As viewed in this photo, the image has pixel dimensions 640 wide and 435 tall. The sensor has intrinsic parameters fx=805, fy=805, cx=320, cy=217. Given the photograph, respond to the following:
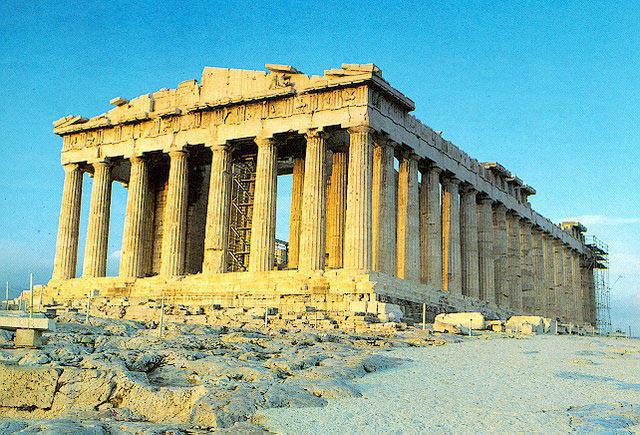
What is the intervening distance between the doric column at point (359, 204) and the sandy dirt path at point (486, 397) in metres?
11.1

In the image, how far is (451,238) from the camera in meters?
42.4

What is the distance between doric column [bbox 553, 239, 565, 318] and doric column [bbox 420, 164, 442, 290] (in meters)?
20.5

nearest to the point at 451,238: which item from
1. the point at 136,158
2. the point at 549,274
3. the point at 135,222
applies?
the point at 135,222

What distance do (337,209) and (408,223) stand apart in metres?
3.57

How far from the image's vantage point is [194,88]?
40406 mm

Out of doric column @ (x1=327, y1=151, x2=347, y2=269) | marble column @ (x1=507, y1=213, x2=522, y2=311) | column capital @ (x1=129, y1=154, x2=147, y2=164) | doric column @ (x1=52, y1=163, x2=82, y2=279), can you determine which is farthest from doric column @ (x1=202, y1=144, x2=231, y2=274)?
marble column @ (x1=507, y1=213, x2=522, y2=311)

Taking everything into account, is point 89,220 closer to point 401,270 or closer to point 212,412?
point 401,270

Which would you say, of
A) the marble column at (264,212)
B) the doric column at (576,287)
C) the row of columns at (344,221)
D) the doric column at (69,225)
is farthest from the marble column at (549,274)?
the doric column at (69,225)

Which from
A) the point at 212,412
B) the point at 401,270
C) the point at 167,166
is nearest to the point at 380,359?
the point at 212,412

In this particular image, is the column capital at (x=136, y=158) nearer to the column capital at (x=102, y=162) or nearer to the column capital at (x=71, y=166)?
the column capital at (x=102, y=162)

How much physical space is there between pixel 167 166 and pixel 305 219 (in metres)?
14.4

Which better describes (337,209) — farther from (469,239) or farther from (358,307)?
(358,307)

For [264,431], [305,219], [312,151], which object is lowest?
[264,431]

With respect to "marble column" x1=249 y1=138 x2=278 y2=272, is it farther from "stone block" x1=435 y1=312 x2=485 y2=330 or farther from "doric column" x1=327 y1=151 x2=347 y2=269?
"stone block" x1=435 y1=312 x2=485 y2=330
